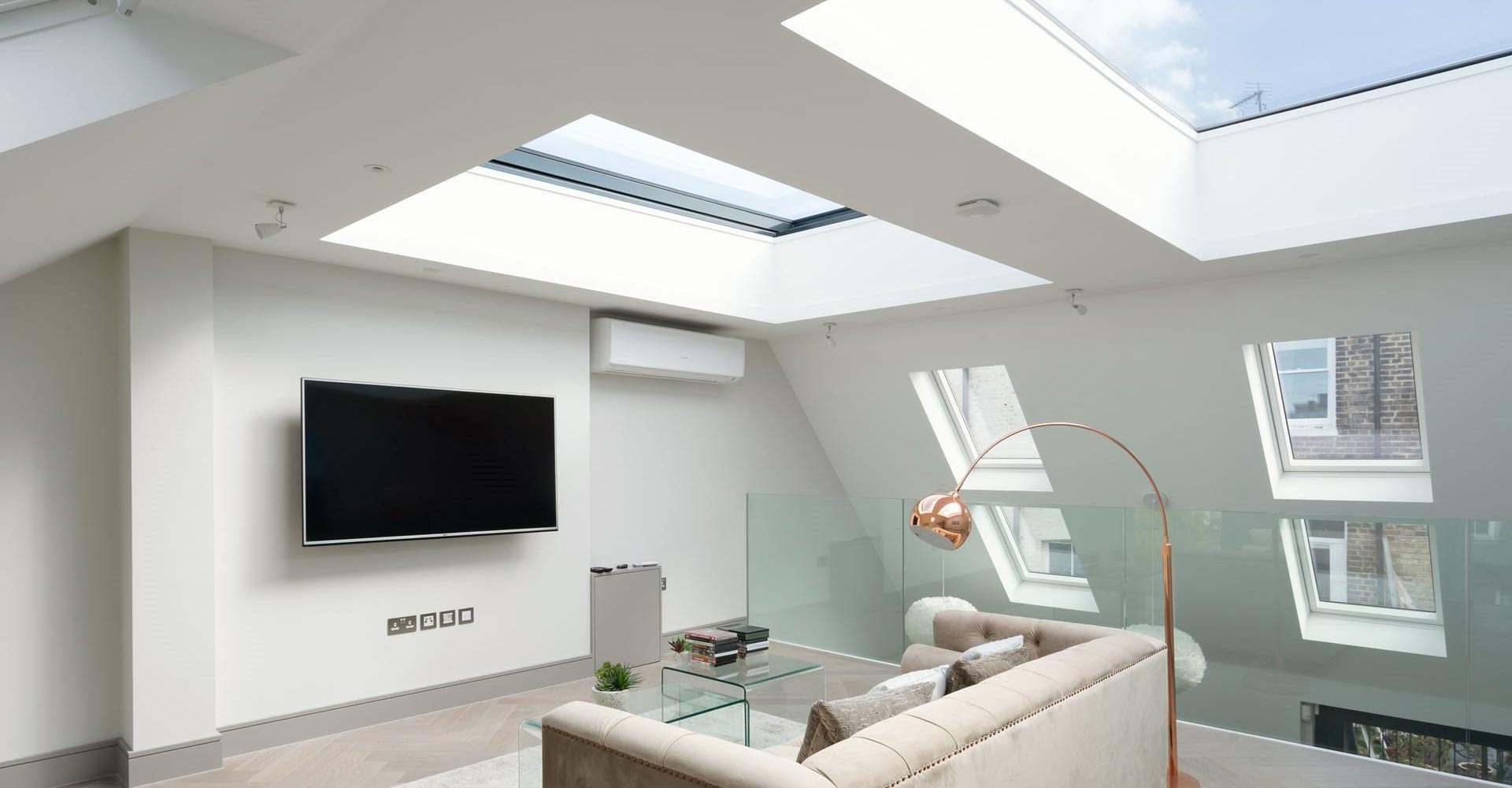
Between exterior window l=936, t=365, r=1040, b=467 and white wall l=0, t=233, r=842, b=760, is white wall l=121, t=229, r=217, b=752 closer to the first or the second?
white wall l=0, t=233, r=842, b=760

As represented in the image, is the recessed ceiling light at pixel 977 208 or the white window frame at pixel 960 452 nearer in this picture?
the recessed ceiling light at pixel 977 208

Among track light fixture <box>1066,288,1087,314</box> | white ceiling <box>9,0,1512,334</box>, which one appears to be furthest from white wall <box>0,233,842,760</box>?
track light fixture <box>1066,288,1087,314</box>

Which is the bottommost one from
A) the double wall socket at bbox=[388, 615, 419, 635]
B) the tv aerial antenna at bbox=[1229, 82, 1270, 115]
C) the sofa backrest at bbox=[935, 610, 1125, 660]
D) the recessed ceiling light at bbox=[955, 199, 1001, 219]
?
the double wall socket at bbox=[388, 615, 419, 635]

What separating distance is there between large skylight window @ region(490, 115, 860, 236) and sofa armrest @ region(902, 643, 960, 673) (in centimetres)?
223

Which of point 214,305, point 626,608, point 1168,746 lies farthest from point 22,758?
point 1168,746

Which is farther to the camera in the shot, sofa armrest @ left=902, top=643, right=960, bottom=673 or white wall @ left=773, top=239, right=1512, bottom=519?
white wall @ left=773, top=239, right=1512, bottom=519

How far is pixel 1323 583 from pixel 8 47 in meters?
5.31

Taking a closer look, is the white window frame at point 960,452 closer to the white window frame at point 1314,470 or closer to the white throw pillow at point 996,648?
the white window frame at point 1314,470

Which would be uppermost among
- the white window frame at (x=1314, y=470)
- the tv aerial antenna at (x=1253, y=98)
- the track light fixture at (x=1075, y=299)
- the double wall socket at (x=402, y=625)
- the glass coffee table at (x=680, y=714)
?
the tv aerial antenna at (x=1253, y=98)

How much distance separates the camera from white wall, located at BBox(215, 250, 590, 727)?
444cm

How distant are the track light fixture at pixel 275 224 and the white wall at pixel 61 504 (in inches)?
35.9

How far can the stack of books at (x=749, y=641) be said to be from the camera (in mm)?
4520

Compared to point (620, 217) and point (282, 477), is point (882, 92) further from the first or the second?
point (282, 477)

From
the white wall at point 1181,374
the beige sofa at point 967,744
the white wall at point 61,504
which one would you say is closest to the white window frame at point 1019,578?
the white wall at point 1181,374
